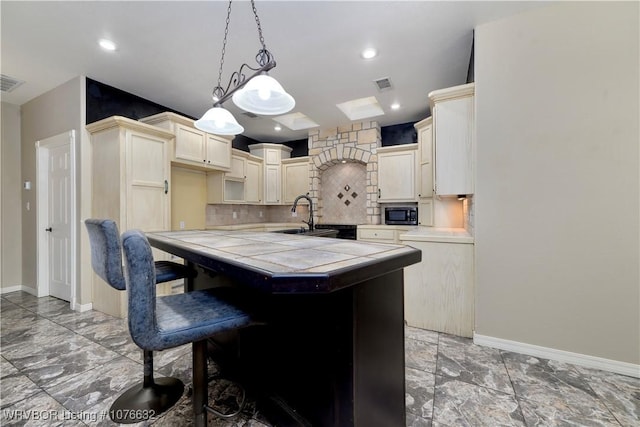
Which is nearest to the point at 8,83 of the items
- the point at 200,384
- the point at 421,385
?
the point at 200,384

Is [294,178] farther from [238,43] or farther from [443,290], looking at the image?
[443,290]

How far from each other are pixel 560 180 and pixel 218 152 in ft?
13.8

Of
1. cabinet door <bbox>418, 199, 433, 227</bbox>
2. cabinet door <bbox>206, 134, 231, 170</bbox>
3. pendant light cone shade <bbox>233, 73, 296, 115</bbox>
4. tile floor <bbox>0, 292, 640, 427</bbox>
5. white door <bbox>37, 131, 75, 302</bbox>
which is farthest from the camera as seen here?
cabinet door <bbox>206, 134, 231, 170</bbox>

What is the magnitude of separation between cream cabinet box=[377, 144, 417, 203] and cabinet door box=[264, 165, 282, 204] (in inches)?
86.2

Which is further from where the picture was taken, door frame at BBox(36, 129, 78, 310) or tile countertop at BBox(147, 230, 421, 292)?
door frame at BBox(36, 129, 78, 310)

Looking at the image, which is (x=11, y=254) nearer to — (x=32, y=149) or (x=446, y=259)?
(x=32, y=149)

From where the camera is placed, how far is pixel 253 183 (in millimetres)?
5395

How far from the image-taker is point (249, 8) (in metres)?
2.12

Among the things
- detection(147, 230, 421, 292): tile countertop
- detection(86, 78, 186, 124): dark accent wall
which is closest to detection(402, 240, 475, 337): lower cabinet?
detection(147, 230, 421, 292): tile countertop

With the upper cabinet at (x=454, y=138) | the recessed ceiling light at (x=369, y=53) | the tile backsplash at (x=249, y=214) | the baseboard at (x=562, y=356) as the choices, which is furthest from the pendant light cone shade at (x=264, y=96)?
the tile backsplash at (x=249, y=214)

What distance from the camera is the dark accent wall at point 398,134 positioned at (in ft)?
16.0

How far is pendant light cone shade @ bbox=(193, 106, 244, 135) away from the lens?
2.07m

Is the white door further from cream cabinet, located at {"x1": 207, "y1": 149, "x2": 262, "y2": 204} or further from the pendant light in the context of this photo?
the pendant light

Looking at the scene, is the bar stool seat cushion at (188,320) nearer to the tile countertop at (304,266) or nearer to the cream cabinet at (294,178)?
the tile countertop at (304,266)
